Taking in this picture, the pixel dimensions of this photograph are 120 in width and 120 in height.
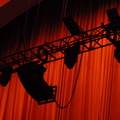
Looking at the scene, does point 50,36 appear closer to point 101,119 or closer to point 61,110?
point 61,110

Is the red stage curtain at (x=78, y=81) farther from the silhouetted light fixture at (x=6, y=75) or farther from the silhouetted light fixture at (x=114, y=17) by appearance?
the silhouetted light fixture at (x=114, y=17)

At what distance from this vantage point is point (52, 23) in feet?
28.4

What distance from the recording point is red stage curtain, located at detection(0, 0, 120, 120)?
6801 millimetres

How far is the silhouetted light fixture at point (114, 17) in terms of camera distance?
491 centimetres

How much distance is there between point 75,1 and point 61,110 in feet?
8.41

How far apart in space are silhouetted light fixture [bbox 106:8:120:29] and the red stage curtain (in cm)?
192

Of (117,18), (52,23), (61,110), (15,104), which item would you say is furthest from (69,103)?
(117,18)

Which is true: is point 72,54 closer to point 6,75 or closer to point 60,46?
point 60,46

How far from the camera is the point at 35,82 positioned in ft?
16.9

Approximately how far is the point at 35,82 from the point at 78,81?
2.32m

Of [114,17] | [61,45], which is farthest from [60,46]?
[114,17]

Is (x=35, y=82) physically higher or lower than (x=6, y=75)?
lower

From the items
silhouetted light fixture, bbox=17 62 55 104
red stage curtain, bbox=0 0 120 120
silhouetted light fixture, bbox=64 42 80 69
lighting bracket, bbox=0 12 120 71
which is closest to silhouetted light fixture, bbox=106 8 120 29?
lighting bracket, bbox=0 12 120 71

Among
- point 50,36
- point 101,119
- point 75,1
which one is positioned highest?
point 75,1
